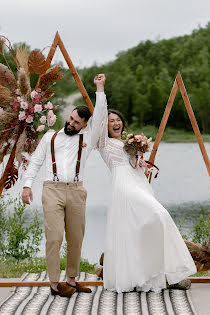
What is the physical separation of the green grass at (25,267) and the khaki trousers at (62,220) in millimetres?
1739

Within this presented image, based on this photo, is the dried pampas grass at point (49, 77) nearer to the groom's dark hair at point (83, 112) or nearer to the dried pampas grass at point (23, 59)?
the dried pampas grass at point (23, 59)

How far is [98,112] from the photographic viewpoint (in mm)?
4934

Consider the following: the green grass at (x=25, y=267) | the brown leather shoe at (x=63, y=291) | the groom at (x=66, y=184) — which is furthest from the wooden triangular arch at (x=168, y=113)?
the green grass at (x=25, y=267)

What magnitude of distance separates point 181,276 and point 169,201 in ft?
35.5

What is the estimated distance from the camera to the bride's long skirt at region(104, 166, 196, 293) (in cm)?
491

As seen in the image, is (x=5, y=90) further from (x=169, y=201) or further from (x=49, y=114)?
(x=169, y=201)

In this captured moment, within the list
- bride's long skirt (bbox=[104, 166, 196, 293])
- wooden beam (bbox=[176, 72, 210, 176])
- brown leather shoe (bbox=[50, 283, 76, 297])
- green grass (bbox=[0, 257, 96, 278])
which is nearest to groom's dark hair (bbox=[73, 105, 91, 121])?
bride's long skirt (bbox=[104, 166, 196, 293])

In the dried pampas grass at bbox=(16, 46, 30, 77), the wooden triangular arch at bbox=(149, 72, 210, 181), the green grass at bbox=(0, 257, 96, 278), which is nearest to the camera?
the dried pampas grass at bbox=(16, 46, 30, 77)

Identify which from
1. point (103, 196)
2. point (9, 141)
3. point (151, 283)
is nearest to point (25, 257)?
point (9, 141)

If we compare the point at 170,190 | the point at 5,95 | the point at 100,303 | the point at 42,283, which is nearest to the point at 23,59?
the point at 5,95

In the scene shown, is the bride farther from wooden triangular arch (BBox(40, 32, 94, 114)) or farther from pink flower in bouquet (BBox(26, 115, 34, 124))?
pink flower in bouquet (BBox(26, 115, 34, 124))

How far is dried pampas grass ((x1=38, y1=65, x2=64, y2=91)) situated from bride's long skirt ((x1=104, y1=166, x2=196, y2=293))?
1.10 m

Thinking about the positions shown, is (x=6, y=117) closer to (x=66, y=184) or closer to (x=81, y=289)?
(x=66, y=184)

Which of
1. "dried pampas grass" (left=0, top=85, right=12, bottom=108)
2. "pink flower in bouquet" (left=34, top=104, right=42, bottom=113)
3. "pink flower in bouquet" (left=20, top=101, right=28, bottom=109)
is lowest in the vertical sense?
"pink flower in bouquet" (left=34, top=104, right=42, bottom=113)
